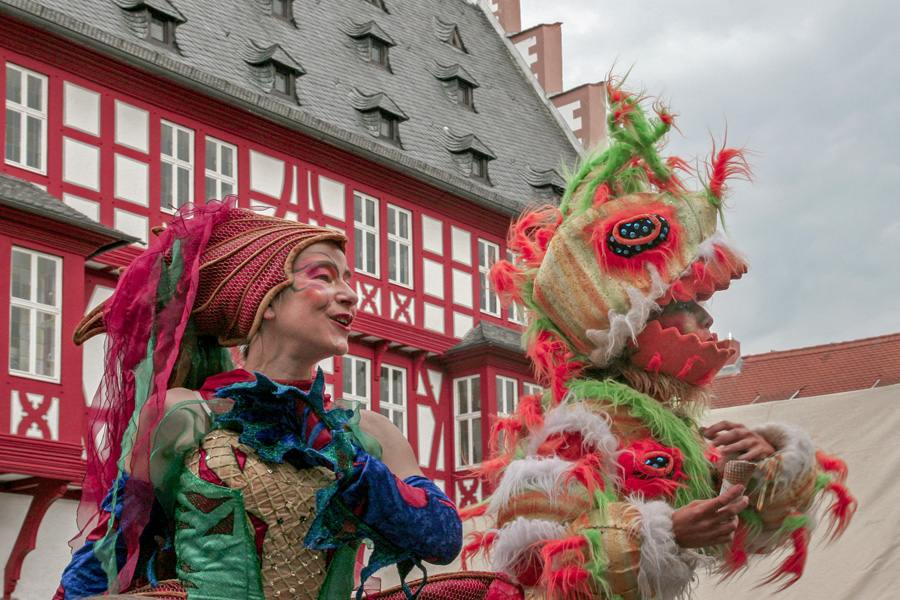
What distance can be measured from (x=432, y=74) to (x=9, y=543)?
1082 cm

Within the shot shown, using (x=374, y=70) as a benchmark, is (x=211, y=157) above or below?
below

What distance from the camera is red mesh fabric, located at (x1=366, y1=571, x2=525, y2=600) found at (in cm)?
357

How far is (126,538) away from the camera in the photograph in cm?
314

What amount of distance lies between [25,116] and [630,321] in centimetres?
987

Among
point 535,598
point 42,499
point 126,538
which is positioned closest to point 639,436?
point 535,598

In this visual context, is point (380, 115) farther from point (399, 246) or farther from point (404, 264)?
point (404, 264)

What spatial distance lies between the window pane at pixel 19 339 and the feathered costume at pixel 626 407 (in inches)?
323

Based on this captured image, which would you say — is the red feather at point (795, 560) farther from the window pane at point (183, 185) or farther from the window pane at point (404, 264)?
the window pane at point (404, 264)

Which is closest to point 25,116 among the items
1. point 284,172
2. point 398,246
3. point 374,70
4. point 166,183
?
point 166,183

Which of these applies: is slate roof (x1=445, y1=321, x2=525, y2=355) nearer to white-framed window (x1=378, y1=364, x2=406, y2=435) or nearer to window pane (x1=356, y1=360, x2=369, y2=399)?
white-framed window (x1=378, y1=364, x2=406, y2=435)

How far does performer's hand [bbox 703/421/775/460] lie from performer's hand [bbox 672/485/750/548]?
21cm

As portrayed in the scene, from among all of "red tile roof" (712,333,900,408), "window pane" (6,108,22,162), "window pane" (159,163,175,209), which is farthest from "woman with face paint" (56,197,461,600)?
"window pane" (159,163,175,209)

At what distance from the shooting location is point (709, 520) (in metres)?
3.97

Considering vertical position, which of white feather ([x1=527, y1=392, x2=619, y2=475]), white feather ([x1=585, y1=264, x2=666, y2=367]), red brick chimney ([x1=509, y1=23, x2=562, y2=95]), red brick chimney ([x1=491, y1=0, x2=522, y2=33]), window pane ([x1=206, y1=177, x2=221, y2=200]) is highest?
red brick chimney ([x1=491, y1=0, x2=522, y2=33])
